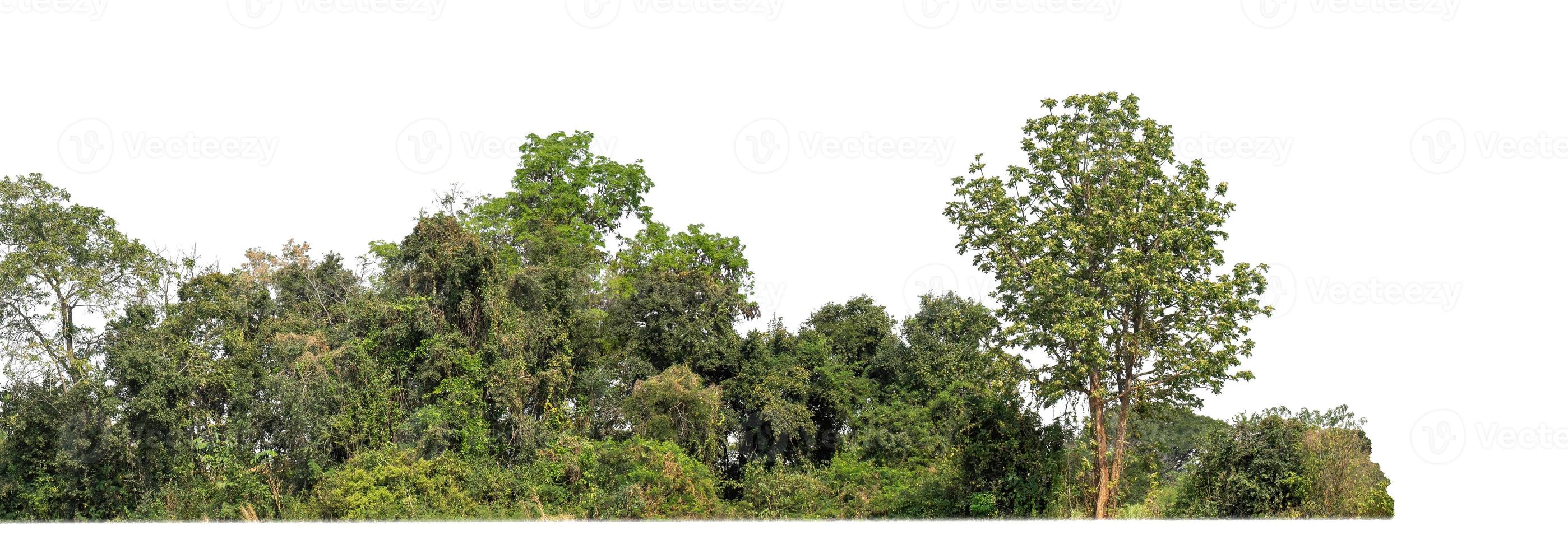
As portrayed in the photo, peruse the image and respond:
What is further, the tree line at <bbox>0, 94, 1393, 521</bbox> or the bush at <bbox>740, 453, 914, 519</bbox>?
the bush at <bbox>740, 453, 914, 519</bbox>

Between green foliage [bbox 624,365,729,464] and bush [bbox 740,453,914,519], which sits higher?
green foliage [bbox 624,365,729,464]

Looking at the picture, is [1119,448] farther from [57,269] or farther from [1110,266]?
[57,269]

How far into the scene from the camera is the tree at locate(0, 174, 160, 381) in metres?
23.1

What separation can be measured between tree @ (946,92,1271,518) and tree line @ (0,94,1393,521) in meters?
0.05

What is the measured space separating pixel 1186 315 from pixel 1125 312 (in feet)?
3.15

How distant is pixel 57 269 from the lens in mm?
23375

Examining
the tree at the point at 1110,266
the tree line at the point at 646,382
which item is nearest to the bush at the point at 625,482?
the tree line at the point at 646,382

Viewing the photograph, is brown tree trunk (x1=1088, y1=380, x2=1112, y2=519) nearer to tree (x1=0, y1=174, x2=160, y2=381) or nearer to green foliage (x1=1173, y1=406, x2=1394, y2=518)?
green foliage (x1=1173, y1=406, x2=1394, y2=518)

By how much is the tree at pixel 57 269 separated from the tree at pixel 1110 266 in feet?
54.1

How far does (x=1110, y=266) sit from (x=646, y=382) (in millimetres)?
9492

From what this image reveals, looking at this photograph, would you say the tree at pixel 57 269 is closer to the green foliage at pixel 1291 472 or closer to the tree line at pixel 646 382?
the tree line at pixel 646 382

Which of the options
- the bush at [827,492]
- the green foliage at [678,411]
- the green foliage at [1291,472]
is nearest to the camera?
the green foliage at [1291,472]

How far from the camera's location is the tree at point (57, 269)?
23.1 m

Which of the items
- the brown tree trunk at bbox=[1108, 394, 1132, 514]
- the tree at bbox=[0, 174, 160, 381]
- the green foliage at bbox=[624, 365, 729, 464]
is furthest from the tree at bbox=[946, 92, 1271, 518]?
the tree at bbox=[0, 174, 160, 381]
